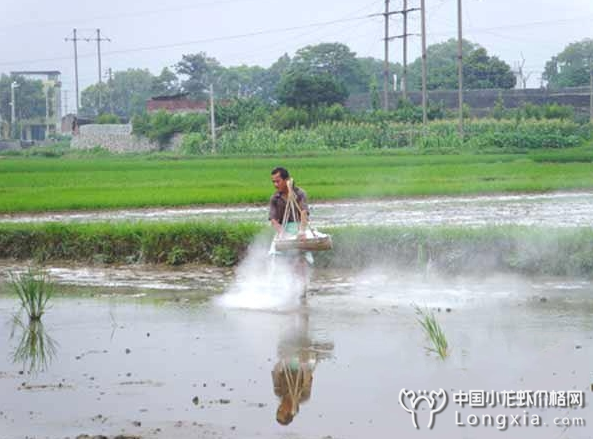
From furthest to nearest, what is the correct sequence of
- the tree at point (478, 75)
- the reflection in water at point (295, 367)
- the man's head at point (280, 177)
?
the tree at point (478, 75)
the man's head at point (280, 177)
the reflection in water at point (295, 367)

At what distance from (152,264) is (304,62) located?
275ft

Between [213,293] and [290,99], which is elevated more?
[290,99]

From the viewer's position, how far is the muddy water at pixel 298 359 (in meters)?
6.96

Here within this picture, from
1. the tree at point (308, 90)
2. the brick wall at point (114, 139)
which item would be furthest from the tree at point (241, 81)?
the tree at point (308, 90)

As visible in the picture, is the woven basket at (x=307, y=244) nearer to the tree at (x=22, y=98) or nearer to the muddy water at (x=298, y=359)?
the muddy water at (x=298, y=359)

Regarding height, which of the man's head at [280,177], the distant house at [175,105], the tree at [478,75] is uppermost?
the tree at [478,75]

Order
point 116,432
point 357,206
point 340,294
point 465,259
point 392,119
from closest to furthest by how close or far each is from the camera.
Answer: point 116,432 → point 340,294 → point 465,259 → point 357,206 → point 392,119

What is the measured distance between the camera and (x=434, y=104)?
62.2m

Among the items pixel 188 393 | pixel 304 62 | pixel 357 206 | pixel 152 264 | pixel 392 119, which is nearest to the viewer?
pixel 188 393

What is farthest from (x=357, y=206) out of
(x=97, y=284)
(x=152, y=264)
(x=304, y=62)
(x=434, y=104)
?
(x=304, y=62)

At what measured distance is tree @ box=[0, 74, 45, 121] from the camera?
392 ft

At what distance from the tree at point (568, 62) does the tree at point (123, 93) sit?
49335 mm

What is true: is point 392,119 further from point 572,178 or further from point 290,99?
point 572,178

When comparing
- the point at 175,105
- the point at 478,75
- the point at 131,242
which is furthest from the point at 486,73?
the point at 131,242
